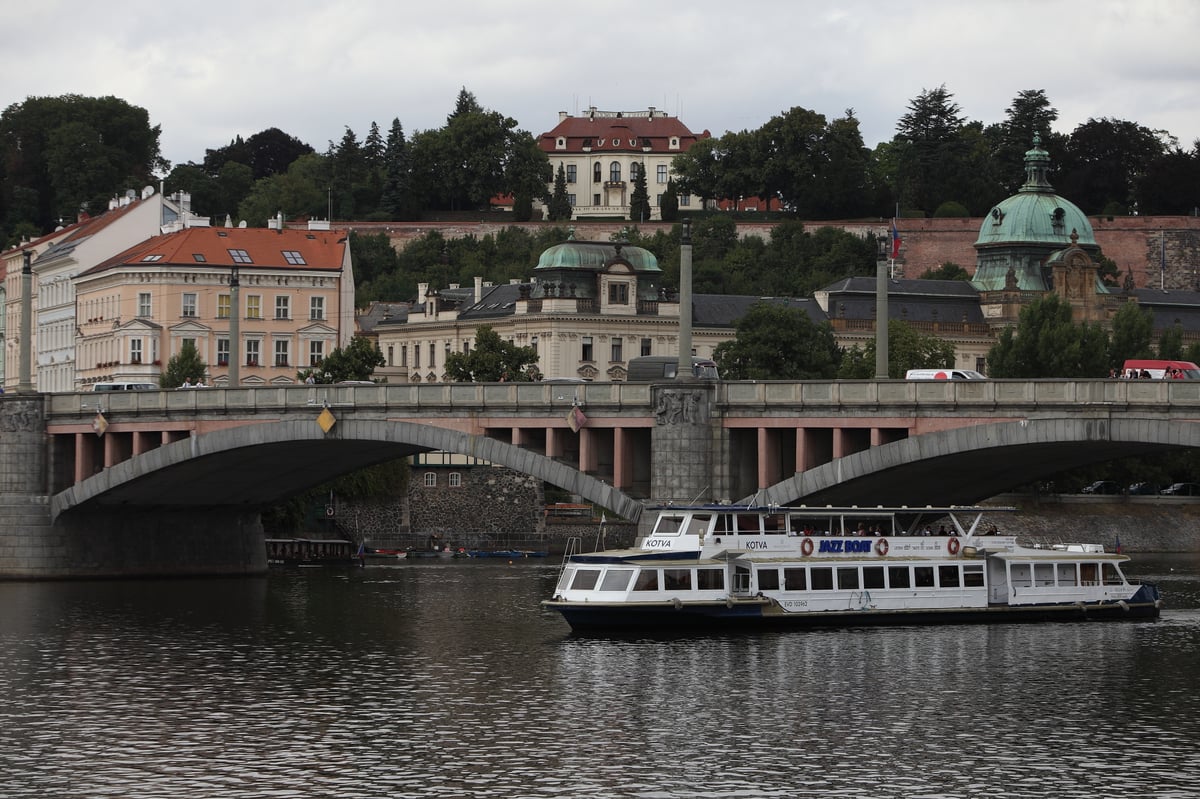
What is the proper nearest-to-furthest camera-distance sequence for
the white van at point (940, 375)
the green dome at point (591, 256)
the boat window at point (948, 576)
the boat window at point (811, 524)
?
the boat window at point (811, 524) < the boat window at point (948, 576) < the white van at point (940, 375) < the green dome at point (591, 256)

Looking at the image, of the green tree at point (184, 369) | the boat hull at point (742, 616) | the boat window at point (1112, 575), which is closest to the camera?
the boat hull at point (742, 616)

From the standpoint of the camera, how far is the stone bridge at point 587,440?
72938 millimetres

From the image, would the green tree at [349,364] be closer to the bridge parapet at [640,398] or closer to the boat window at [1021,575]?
the bridge parapet at [640,398]

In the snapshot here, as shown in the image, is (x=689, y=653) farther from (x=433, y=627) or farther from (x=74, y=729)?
(x=74, y=729)

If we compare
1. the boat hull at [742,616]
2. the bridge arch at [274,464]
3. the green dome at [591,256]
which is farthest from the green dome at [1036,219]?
the boat hull at [742,616]

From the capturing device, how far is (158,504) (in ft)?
330

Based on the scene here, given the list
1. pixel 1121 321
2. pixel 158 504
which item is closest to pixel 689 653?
pixel 158 504

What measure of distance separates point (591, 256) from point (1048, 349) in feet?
131

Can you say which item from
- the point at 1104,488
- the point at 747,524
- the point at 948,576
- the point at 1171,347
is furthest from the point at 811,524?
the point at 1171,347

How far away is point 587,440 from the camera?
82250 mm

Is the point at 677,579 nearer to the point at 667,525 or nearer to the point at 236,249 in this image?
the point at 667,525

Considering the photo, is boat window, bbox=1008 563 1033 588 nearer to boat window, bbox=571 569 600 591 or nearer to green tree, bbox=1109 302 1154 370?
boat window, bbox=571 569 600 591

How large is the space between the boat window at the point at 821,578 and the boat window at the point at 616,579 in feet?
19.4

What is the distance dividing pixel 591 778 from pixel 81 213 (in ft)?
499
